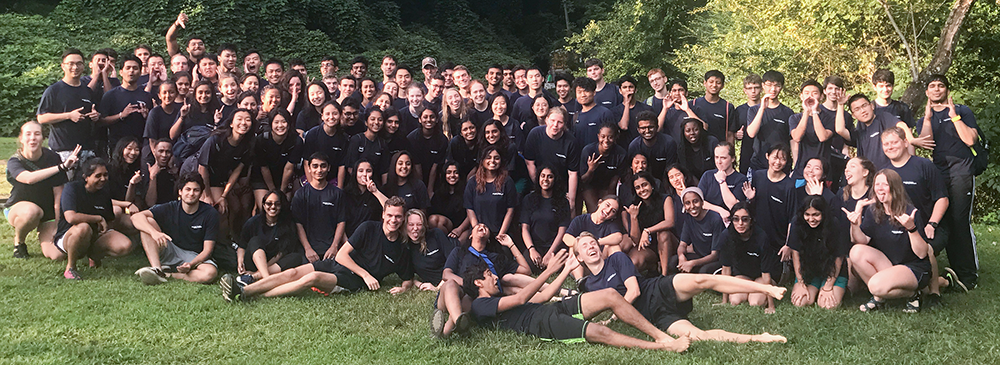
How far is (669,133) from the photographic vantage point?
9.27 meters

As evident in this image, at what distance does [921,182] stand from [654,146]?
2.53 m

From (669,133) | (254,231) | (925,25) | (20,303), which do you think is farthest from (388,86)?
(925,25)

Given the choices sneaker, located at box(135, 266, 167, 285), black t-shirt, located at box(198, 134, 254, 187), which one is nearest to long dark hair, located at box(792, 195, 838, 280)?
black t-shirt, located at box(198, 134, 254, 187)

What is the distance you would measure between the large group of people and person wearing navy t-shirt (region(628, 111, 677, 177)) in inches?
0.8

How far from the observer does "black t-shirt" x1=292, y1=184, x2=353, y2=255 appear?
7906 mm

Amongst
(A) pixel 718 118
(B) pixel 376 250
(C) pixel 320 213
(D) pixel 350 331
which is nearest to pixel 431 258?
(B) pixel 376 250

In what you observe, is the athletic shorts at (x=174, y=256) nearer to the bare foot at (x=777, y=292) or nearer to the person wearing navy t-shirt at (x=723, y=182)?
the person wearing navy t-shirt at (x=723, y=182)

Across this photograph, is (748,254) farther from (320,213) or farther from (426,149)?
(320,213)

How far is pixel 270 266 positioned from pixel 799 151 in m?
5.58

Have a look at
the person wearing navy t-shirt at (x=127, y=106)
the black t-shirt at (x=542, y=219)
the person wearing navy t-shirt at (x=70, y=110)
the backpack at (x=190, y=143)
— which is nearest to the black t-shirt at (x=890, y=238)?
the black t-shirt at (x=542, y=219)

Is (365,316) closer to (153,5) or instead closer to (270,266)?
(270,266)

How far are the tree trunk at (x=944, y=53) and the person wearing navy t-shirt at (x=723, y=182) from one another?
408cm

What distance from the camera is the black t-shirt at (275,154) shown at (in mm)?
8117

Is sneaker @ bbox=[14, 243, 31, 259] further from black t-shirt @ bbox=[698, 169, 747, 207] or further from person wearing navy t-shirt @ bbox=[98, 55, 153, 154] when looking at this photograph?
black t-shirt @ bbox=[698, 169, 747, 207]
